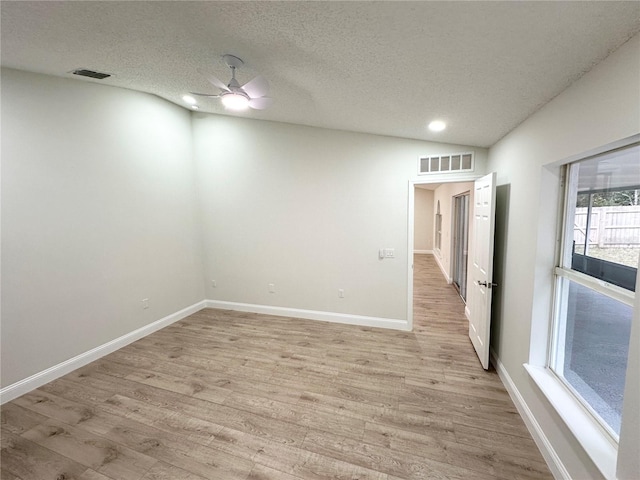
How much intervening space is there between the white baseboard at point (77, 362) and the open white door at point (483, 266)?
4.11 metres

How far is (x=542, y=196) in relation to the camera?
1.91 meters

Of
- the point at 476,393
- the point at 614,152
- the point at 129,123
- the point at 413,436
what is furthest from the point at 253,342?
the point at 614,152

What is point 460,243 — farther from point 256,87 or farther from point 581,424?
point 256,87

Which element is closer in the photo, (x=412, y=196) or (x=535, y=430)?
(x=535, y=430)

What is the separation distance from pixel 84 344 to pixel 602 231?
184 inches

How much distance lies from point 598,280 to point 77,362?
4.56m

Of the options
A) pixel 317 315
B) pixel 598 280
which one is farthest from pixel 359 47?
pixel 317 315

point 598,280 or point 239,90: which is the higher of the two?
point 239,90

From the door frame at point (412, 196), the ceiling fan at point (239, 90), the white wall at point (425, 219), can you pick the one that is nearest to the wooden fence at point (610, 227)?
the door frame at point (412, 196)

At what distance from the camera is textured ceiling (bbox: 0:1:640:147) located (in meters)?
1.20

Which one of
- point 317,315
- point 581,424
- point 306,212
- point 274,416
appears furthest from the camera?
point 317,315

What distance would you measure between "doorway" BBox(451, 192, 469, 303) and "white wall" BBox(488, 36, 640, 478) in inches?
90.3

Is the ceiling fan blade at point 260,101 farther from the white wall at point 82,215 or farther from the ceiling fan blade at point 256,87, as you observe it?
the white wall at point 82,215

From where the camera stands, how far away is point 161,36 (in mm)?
1846
